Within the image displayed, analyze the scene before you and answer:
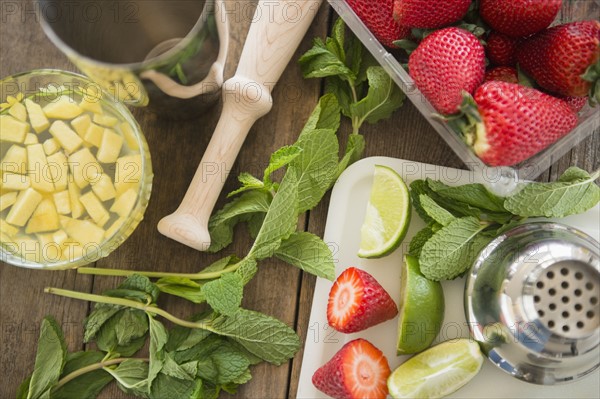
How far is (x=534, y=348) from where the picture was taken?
995 mm

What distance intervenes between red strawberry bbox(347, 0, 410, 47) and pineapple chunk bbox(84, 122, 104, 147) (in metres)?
0.44

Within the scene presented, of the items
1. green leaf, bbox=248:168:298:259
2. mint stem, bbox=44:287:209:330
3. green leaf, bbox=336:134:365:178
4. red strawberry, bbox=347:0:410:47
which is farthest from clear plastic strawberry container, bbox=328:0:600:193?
mint stem, bbox=44:287:209:330

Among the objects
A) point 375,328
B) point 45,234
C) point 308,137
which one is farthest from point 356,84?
point 45,234

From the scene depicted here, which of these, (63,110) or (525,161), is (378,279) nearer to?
(525,161)

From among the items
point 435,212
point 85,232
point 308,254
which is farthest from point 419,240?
point 85,232

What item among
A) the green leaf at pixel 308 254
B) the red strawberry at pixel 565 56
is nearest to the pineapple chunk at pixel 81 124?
the green leaf at pixel 308 254

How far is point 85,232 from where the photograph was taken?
1.08 metres

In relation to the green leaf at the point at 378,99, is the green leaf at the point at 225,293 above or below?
below

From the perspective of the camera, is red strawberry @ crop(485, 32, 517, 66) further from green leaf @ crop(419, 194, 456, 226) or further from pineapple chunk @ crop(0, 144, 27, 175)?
pineapple chunk @ crop(0, 144, 27, 175)

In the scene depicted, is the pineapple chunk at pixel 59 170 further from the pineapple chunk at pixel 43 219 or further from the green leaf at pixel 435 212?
the green leaf at pixel 435 212

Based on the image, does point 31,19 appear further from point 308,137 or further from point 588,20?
point 588,20

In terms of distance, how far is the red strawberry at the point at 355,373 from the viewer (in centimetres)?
103

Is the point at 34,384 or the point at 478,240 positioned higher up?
the point at 478,240

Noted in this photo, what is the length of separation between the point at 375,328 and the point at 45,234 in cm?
54
